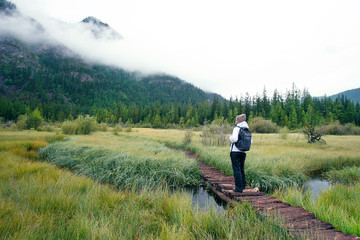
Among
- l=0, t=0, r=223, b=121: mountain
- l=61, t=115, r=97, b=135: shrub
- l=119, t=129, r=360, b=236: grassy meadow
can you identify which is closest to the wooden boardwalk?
l=119, t=129, r=360, b=236: grassy meadow

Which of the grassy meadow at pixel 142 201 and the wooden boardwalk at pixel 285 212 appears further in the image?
the wooden boardwalk at pixel 285 212

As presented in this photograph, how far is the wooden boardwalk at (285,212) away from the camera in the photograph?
313cm

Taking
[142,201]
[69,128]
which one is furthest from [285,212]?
[69,128]

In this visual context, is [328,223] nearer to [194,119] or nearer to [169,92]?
[194,119]

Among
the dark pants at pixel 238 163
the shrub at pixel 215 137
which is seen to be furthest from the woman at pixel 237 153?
the shrub at pixel 215 137

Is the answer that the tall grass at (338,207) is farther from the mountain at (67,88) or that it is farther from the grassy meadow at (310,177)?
the mountain at (67,88)

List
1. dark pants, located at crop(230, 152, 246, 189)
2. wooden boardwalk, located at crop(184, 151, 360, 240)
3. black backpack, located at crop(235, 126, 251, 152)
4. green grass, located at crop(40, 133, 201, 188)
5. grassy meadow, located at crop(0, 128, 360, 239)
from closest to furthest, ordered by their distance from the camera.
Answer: grassy meadow, located at crop(0, 128, 360, 239)
wooden boardwalk, located at crop(184, 151, 360, 240)
black backpack, located at crop(235, 126, 251, 152)
dark pants, located at crop(230, 152, 246, 189)
green grass, located at crop(40, 133, 201, 188)

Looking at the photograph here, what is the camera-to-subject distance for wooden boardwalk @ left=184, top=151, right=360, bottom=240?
3.13 metres

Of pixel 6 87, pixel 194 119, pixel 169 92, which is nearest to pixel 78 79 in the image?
pixel 6 87

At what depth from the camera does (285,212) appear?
4.14m

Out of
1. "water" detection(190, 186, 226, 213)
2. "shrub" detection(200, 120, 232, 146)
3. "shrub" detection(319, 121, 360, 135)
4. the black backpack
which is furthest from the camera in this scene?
"shrub" detection(319, 121, 360, 135)

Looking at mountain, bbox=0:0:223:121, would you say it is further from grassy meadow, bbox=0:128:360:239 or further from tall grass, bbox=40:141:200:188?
grassy meadow, bbox=0:128:360:239

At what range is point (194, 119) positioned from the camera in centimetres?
6950

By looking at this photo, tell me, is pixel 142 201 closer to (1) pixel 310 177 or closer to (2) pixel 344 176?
(1) pixel 310 177
